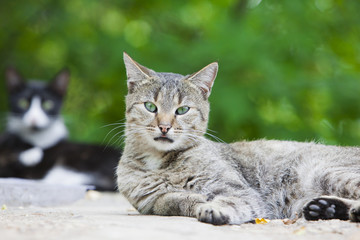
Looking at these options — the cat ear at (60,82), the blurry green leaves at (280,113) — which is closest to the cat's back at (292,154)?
the blurry green leaves at (280,113)

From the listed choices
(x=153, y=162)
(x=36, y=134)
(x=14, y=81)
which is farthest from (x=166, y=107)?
(x=14, y=81)

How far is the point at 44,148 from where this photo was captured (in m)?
6.45

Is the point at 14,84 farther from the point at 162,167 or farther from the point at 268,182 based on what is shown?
the point at 268,182

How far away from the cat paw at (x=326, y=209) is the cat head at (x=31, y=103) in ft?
13.9

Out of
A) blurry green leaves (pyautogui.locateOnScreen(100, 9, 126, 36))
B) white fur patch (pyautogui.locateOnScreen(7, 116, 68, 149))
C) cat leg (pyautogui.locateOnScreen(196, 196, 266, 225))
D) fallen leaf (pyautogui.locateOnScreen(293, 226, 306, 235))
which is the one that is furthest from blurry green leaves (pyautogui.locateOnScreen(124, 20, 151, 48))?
fallen leaf (pyautogui.locateOnScreen(293, 226, 306, 235))

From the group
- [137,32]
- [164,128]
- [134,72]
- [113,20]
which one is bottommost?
[164,128]

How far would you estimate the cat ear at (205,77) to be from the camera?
151 inches

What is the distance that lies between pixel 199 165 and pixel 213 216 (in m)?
0.71

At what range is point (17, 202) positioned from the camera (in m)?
4.24

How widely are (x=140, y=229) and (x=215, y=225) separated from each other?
0.67 m

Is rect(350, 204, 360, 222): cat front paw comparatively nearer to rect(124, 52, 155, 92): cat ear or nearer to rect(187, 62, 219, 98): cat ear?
rect(187, 62, 219, 98): cat ear

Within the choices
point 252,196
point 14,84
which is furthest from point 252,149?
point 14,84

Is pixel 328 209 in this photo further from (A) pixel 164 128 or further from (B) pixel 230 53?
(B) pixel 230 53

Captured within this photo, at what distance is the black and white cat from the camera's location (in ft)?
20.4
